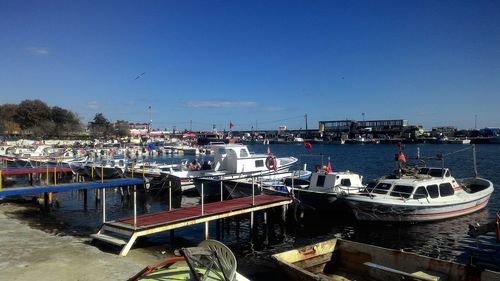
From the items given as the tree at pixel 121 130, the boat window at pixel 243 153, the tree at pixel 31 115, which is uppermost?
the tree at pixel 31 115

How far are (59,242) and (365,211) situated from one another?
14.7m

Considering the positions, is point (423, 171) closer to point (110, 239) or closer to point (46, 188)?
point (110, 239)

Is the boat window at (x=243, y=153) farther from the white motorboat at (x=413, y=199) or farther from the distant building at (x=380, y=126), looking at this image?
the distant building at (x=380, y=126)

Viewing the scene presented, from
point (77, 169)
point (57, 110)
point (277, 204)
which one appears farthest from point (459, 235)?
point (57, 110)

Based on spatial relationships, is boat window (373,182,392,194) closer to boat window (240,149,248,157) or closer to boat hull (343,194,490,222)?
boat hull (343,194,490,222)

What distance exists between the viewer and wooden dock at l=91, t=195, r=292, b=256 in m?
14.0

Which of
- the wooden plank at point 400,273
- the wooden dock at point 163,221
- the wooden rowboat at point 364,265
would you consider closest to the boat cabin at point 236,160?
the wooden dock at point 163,221

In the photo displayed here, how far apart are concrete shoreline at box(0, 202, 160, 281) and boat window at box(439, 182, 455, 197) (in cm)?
1682

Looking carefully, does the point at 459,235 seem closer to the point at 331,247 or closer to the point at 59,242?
the point at 331,247

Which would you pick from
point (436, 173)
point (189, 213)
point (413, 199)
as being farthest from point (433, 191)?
Answer: point (189, 213)

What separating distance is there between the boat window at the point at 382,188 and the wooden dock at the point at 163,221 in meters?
5.97

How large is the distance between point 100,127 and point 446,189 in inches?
5208

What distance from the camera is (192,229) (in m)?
20.6

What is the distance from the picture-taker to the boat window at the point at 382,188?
22.4m
